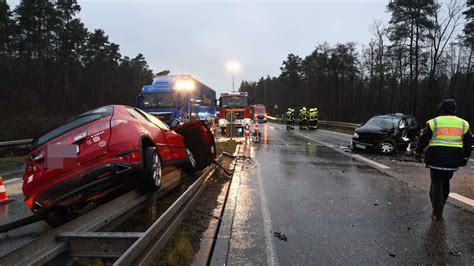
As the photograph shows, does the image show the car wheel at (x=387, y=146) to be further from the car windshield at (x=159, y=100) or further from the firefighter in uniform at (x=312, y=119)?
the firefighter in uniform at (x=312, y=119)

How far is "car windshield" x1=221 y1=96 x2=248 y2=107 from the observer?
2634 centimetres

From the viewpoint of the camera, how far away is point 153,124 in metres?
6.62

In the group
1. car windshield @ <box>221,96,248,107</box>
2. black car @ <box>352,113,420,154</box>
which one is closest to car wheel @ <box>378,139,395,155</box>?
black car @ <box>352,113,420,154</box>

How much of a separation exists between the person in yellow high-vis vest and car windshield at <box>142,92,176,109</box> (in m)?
15.3

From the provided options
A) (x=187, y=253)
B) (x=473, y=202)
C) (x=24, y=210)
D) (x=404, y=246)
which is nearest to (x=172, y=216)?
(x=187, y=253)

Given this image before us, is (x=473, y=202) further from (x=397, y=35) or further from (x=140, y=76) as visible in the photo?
(x=140, y=76)

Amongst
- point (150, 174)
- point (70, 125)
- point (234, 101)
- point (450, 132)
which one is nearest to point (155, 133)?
point (150, 174)

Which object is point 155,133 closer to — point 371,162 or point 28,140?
point 371,162

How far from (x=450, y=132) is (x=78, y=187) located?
219 inches

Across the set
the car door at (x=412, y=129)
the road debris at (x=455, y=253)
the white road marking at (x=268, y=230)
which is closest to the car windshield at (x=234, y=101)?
the car door at (x=412, y=129)

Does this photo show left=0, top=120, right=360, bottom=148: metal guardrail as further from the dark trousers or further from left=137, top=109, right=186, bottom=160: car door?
the dark trousers

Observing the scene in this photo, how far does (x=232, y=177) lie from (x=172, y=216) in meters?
5.15

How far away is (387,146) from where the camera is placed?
15.5m

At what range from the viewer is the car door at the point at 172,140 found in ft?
22.6
